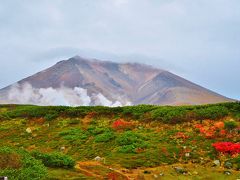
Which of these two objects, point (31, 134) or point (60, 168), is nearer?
point (60, 168)

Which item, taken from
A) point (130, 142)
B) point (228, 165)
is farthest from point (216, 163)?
point (130, 142)

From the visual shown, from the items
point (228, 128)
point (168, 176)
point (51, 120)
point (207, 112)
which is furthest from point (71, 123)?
point (168, 176)

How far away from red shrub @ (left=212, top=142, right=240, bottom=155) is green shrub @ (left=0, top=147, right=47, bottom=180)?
620 inches

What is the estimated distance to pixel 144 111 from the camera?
45.8 m

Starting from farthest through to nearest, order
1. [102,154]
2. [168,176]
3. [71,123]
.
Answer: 1. [71,123]
2. [102,154]
3. [168,176]

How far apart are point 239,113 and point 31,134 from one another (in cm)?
2011

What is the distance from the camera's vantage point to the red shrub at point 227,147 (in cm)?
3075

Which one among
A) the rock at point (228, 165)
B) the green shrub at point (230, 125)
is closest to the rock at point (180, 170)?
the rock at point (228, 165)

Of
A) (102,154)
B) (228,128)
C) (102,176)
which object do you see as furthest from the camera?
(228,128)

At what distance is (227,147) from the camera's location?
103ft

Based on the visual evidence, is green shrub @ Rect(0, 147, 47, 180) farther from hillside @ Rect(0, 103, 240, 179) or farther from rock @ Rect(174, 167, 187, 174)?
rock @ Rect(174, 167, 187, 174)

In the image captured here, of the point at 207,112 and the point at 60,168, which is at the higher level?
the point at 207,112

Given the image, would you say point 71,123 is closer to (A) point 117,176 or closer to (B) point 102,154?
(B) point 102,154

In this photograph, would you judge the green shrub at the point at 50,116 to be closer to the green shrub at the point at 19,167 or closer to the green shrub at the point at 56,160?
the green shrub at the point at 56,160
